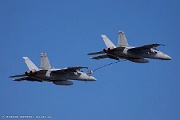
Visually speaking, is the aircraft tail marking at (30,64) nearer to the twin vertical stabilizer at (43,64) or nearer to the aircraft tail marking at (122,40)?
the twin vertical stabilizer at (43,64)

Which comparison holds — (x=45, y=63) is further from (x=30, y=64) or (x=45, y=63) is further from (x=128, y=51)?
(x=128, y=51)

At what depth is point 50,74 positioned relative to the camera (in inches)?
4183

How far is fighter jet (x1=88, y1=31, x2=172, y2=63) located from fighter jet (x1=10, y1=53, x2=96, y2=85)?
14.8ft

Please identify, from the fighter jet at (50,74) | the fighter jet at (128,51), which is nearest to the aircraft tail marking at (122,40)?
the fighter jet at (128,51)

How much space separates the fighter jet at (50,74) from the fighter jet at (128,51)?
450 centimetres

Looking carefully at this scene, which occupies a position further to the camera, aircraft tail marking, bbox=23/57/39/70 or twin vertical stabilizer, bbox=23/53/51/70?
aircraft tail marking, bbox=23/57/39/70

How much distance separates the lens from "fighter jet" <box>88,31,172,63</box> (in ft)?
350

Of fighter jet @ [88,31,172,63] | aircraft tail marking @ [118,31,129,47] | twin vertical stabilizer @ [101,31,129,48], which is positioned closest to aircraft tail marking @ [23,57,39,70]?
fighter jet @ [88,31,172,63]

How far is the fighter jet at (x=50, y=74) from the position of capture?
4166 inches

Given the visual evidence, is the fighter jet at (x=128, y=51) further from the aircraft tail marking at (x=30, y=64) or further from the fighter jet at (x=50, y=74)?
the aircraft tail marking at (x=30, y=64)

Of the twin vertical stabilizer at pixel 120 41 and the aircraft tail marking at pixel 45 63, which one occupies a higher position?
the twin vertical stabilizer at pixel 120 41

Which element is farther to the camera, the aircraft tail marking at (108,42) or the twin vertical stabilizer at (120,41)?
the twin vertical stabilizer at (120,41)

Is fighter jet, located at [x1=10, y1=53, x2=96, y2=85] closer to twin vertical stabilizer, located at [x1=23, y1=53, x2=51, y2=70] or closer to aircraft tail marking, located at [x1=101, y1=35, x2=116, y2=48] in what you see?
twin vertical stabilizer, located at [x1=23, y1=53, x2=51, y2=70]

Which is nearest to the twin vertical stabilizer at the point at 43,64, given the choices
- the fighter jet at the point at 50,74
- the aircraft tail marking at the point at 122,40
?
the fighter jet at the point at 50,74
